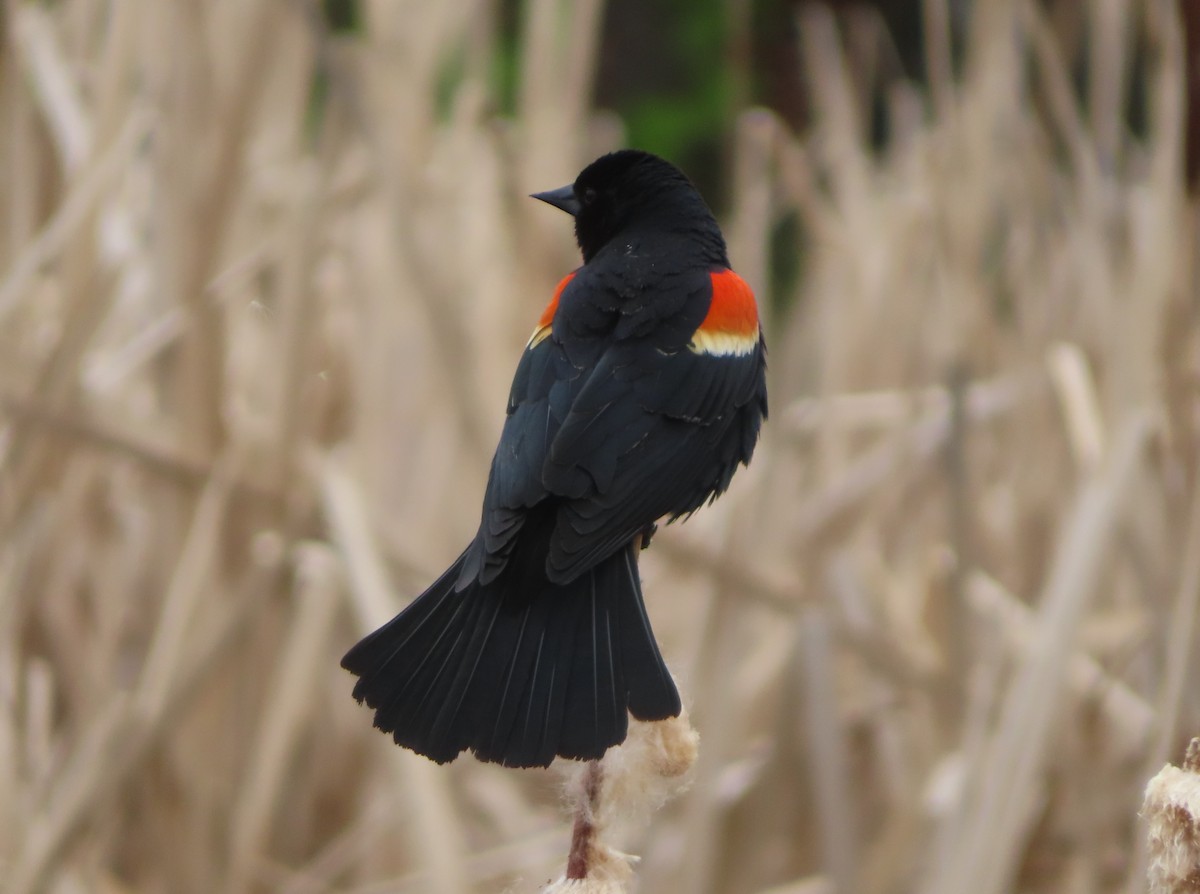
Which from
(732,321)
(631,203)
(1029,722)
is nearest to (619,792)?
(732,321)

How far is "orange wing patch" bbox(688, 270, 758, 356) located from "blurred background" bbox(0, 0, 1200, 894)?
21.2 inches

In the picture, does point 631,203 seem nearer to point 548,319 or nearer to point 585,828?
point 548,319

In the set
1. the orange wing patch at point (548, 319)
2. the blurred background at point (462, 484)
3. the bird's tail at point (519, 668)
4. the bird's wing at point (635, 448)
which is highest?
the blurred background at point (462, 484)

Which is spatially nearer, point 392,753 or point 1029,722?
point 1029,722

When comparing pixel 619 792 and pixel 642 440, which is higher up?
pixel 642 440

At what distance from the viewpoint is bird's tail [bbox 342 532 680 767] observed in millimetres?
551

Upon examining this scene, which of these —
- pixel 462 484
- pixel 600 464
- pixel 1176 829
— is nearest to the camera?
pixel 1176 829

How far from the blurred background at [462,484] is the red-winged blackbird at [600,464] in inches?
20.0

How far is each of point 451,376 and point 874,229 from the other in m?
1.75

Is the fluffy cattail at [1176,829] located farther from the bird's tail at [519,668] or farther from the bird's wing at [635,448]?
the bird's wing at [635,448]

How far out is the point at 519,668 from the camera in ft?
2.06

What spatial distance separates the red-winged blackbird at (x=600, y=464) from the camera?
2.09 ft

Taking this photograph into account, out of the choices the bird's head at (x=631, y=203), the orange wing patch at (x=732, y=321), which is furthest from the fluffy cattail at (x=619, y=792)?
the bird's head at (x=631, y=203)

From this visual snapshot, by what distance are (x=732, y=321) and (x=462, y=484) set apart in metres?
1.13
